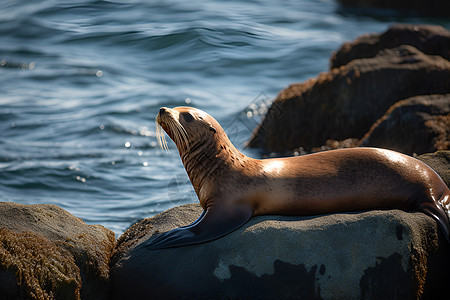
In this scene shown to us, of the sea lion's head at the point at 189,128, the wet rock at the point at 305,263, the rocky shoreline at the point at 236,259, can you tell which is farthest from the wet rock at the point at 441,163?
the sea lion's head at the point at 189,128

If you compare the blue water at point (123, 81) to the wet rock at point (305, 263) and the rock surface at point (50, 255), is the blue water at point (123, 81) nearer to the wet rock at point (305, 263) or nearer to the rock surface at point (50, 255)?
the rock surface at point (50, 255)

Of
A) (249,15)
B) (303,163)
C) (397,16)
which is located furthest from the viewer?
(397,16)

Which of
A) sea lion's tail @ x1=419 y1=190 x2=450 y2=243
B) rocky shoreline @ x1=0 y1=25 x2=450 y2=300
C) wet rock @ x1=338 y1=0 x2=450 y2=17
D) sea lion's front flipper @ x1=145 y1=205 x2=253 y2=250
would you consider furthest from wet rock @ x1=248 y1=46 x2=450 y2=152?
wet rock @ x1=338 y1=0 x2=450 y2=17

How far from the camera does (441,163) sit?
20.8 feet

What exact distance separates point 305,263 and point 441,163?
2142mm

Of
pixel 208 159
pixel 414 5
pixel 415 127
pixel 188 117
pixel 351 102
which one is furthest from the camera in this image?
pixel 414 5

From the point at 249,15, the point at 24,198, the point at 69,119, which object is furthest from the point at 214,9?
the point at 24,198

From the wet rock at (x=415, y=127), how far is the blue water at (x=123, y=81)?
2.71m

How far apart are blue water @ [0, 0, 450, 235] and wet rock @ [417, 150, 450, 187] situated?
3.67m

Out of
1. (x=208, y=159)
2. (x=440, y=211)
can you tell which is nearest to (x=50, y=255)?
(x=208, y=159)

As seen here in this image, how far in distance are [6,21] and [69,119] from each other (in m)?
7.17

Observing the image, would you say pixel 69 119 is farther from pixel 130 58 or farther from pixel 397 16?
pixel 397 16

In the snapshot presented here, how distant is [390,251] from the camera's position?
5004mm

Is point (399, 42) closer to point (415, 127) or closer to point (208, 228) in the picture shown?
point (415, 127)
